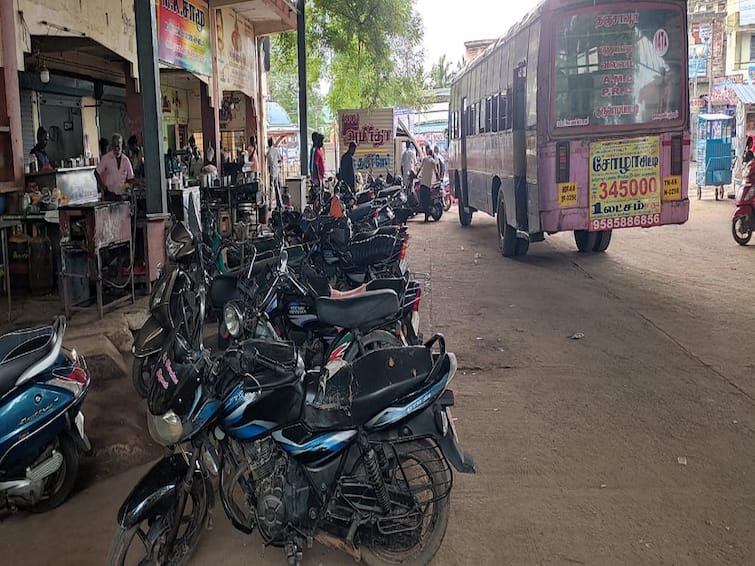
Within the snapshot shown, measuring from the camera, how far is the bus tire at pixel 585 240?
11.6 metres

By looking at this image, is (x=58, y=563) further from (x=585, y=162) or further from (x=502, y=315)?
(x=585, y=162)

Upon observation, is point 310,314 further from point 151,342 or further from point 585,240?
point 585,240

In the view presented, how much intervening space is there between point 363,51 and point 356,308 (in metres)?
21.0

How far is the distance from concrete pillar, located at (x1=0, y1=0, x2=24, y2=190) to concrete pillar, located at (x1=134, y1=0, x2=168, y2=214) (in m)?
1.78

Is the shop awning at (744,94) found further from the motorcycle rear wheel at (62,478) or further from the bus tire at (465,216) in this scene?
the motorcycle rear wheel at (62,478)

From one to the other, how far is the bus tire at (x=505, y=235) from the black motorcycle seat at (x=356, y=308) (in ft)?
22.6

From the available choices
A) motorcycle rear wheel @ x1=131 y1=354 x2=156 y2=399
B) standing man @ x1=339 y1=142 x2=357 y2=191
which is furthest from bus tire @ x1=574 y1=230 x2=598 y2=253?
motorcycle rear wheel @ x1=131 y1=354 x2=156 y2=399

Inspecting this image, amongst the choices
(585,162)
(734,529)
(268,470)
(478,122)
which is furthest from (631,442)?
(478,122)

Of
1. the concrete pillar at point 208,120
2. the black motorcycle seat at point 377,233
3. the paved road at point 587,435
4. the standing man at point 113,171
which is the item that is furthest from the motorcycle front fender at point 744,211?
the concrete pillar at point 208,120

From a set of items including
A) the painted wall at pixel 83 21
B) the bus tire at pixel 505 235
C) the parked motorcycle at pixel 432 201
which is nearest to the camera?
the painted wall at pixel 83 21

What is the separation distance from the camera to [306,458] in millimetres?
3014

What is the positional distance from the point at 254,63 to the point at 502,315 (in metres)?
14.1

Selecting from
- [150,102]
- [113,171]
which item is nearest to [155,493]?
[150,102]

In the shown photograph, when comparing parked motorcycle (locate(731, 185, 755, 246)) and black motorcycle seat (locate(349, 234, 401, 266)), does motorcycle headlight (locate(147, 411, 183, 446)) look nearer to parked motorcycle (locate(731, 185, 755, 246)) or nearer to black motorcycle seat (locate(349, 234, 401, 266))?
black motorcycle seat (locate(349, 234, 401, 266))
